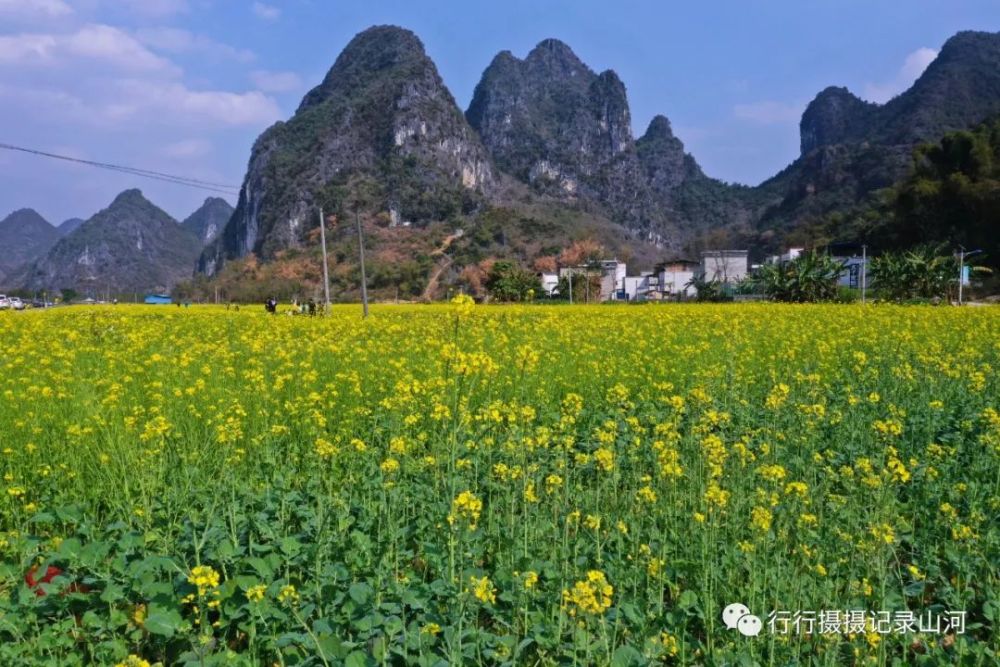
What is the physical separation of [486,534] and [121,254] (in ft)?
496

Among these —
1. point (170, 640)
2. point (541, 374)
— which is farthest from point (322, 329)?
point (170, 640)

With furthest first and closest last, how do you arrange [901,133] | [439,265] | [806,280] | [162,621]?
1. [901,133]
2. [439,265]
3. [806,280]
4. [162,621]

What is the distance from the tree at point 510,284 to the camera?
43.2 m

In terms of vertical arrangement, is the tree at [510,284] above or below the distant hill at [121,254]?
below

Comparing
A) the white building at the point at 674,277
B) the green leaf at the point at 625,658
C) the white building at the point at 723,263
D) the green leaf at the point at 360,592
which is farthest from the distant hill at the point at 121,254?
the green leaf at the point at 625,658

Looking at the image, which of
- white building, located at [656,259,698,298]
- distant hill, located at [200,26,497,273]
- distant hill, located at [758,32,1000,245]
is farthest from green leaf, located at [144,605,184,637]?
distant hill, located at [200,26,497,273]

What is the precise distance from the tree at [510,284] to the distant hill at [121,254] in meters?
89.8

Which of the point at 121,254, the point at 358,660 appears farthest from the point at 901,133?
the point at 121,254

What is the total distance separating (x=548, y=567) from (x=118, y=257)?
151 metres

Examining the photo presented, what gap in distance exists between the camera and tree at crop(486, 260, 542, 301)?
43219 millimetres

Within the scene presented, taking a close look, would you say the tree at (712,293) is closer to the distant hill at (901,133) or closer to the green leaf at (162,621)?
the green leaf at (162,621)

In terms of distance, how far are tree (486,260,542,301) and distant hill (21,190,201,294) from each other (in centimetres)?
8979

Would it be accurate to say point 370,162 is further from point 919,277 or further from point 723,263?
point 919,277

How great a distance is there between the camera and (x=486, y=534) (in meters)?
3.17
